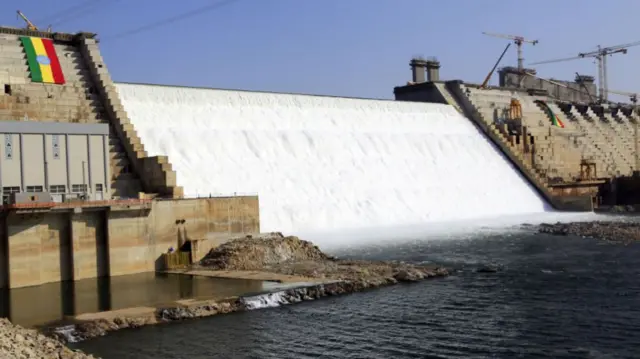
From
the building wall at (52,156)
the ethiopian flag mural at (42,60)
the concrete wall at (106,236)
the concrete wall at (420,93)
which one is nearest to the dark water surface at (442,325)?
the concrete wall at (106,236)

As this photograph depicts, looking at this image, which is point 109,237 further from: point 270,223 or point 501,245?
point 501,245

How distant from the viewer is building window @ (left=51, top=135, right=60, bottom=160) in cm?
2827

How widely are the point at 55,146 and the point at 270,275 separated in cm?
967

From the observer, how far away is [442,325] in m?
18.6

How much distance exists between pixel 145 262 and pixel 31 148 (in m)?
5.86

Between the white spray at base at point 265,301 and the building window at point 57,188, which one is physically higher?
the building window at point 57,188

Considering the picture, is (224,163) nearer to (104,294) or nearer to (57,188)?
(57,188)

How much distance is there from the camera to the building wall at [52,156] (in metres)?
27.2

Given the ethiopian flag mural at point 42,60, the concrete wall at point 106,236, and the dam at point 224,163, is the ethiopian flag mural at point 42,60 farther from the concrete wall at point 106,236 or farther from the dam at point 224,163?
the concrete wall at point 106,236

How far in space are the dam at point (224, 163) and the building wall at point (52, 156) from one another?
0.05 m

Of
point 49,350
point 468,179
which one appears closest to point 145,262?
point 49,350

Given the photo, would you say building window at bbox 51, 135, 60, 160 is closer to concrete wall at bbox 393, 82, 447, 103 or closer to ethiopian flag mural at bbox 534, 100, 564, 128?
concrete wall at bbox 393, 82, 447, 103

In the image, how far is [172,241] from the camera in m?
29.4

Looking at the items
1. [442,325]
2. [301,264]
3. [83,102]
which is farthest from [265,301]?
[83,102]
